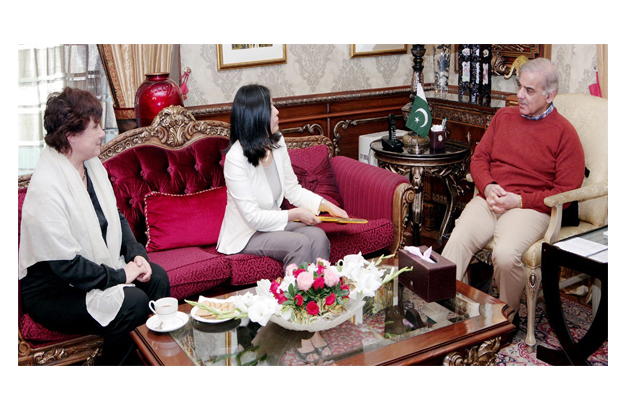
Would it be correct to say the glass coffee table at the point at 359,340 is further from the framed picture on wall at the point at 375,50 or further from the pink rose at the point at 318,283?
the framed picture on wall at the point at 375,50

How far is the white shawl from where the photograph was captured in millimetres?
2477

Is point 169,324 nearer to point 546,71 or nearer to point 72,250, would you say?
point 72,250

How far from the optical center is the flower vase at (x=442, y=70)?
486 centimetres

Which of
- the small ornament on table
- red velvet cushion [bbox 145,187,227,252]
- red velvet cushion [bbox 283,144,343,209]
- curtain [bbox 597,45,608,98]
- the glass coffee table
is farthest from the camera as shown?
the small ornament on table

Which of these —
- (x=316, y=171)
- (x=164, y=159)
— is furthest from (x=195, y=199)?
(x=316, y=171)

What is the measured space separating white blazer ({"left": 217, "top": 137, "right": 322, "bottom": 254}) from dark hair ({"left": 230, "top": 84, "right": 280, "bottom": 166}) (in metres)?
0.05

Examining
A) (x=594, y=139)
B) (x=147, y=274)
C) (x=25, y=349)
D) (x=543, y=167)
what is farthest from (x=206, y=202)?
(x=594, y=139)

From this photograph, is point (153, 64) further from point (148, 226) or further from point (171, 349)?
point (171, 349)

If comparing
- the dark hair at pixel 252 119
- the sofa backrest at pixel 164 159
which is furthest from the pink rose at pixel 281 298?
the sofa backrest at pixel 164 159

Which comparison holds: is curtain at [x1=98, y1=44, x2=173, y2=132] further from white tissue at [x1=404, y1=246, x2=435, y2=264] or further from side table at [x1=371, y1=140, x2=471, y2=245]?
white tissue at [x1=404, y1=246, x2=435, y2=264]

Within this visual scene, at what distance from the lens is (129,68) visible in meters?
3.78

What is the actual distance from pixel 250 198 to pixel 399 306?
0.99m

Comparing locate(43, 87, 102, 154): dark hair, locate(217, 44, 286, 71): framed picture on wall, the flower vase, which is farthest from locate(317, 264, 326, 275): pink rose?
the flower vase

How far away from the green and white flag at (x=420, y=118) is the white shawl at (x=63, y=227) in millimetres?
2349
